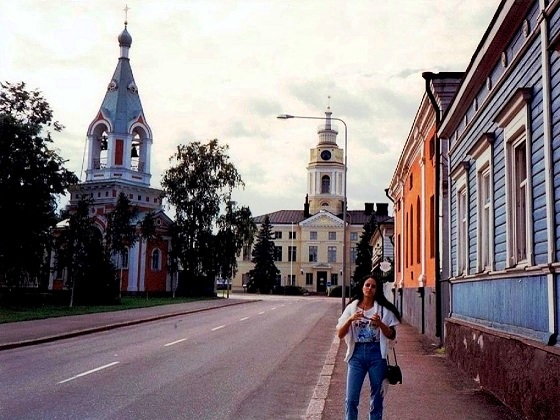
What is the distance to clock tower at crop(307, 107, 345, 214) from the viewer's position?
112m

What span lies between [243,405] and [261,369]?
4083 mm

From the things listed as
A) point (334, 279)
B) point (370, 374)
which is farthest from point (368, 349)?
point (334, 279)

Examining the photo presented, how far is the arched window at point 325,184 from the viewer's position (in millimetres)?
112625

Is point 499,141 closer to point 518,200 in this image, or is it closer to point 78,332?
point 518,200

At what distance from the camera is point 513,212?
938cm

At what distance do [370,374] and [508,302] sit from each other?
3.73m

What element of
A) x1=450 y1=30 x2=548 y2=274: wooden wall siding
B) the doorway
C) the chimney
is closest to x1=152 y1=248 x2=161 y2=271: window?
the doorway

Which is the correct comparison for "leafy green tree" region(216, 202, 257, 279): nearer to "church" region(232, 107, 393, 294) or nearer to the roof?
"church" region(232, 107, 393, 294)

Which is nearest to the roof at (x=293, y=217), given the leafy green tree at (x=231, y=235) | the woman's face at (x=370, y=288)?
the leafy green tree at (x=231, y=235)

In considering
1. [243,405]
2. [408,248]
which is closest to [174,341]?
[243,405]

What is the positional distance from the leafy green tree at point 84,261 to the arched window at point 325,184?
242 ft

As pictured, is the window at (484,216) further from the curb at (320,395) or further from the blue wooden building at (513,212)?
the curb at (320,395)

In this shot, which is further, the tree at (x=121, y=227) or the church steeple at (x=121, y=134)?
the church steeple at (x=121, y=134)

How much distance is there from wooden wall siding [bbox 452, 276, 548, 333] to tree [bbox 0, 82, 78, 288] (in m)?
27.6
